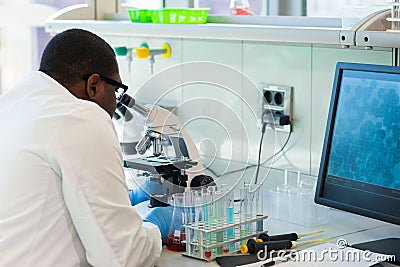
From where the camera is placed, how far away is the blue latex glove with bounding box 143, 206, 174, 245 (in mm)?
1758

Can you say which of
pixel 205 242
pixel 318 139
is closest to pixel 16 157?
pixel 205 242

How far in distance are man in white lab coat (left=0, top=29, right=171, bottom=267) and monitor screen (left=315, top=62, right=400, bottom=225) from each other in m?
0.53

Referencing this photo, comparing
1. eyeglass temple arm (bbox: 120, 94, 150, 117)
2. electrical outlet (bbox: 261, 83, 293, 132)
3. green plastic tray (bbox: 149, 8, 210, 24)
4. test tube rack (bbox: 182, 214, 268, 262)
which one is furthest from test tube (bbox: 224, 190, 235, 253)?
green plastic tray (bbox: 149, 8, 210, 24)

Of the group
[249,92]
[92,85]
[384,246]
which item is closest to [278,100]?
[249,92]

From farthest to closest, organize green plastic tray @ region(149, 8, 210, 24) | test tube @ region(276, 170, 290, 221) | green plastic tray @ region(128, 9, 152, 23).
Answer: green plastic tray @ region(128, 9, 152, 23) → green plastic tray @ region(149, 8, 210, 24) → test tube @ region(276, 170, 290, 221)

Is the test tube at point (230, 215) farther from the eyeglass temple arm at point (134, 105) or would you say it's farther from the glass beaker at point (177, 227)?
the eyeglass temple arm at point (134, 105)

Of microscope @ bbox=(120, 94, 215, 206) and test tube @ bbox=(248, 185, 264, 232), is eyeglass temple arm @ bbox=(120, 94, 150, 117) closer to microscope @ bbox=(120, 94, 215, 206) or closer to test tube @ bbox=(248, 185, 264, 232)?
microscope @ bbox=(120, 94, 215, 206)

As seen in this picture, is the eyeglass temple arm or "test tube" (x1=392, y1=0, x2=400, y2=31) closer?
"test tube" (x1=392, y1=0, x2=400, y2=31)

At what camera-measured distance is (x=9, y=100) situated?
1.59m

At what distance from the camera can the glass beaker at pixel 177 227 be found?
1.71 meters

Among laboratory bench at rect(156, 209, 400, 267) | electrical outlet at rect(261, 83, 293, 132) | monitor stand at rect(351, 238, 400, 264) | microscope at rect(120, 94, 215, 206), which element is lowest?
laboratory bench at rect(156, 209, 400, 267)

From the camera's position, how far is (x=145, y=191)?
194cm

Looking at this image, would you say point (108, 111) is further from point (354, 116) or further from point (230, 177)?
point (354, 116)

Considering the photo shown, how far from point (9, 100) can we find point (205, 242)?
0.54m
